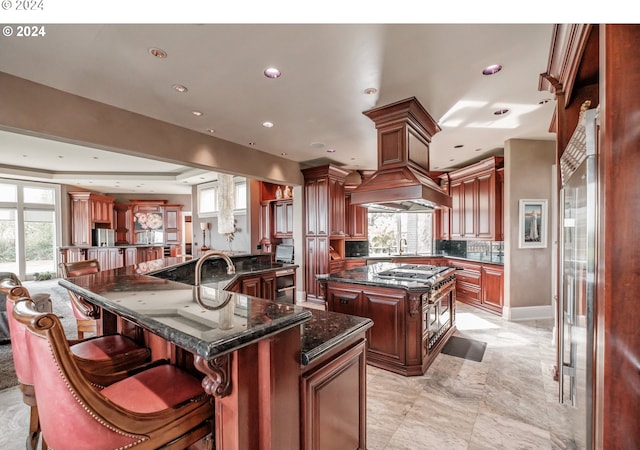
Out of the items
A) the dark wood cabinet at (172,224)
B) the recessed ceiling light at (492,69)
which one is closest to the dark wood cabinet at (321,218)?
the recessed ceiling light at (492,69)

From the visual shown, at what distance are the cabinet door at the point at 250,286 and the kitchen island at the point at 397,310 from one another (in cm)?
85

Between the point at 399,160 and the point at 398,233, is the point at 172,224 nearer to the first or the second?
the point at 398,233

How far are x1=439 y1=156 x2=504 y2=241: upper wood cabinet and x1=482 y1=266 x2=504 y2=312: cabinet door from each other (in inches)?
22.9

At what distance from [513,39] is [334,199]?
13.1 ft

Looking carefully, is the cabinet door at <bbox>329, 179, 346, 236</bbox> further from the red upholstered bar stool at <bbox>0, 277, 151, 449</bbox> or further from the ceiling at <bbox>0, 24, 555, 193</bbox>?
the red upholstered bar stool at <bbox>0, 277, 151, 449</bbox>

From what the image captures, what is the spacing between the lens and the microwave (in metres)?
9.37

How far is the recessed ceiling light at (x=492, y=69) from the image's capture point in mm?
2436

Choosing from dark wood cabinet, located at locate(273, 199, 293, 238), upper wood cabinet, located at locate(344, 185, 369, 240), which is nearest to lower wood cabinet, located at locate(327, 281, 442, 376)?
upper wood cabinet, located at locate(344, 185, 369, 240)

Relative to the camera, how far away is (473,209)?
17.8ft

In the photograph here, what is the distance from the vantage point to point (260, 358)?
0.95 meters

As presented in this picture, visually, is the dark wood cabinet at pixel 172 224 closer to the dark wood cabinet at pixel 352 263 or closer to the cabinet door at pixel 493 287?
the dark wood cabinet at pixel 352 263

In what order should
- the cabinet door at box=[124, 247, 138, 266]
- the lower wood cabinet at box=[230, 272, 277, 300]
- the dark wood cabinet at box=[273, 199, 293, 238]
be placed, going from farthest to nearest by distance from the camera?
1. the cabinet door at box=[124, 247, 138, 266]
2. the dark wood cabinet at box=[273, 199, 293, 238]
3. the lower wood cabinet at box=[230, 272, 277, 300]

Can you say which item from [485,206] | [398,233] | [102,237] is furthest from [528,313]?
[102,237]

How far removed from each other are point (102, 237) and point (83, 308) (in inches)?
366
